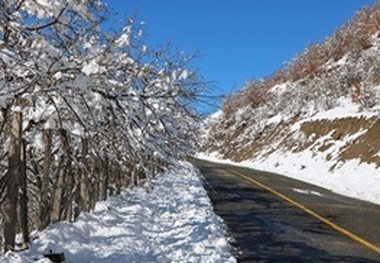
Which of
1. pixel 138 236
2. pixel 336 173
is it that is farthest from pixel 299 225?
pixel 336 173

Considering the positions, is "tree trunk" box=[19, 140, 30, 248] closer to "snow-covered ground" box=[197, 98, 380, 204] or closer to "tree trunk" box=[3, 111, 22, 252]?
"tree trunk" box=[3, 111, 22, 252]

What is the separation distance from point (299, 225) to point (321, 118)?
27588 mm

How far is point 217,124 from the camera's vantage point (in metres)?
71.6

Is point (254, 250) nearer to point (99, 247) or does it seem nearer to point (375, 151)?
point (99, 247)

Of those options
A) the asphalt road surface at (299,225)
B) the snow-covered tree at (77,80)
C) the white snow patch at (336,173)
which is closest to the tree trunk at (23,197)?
the snow-covered tree at (77,80)

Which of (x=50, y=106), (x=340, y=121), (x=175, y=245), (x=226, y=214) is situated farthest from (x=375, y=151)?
(x=50, y=106)

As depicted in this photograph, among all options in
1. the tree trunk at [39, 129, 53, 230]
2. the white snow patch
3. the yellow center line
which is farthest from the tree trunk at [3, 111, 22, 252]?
the white snow patch

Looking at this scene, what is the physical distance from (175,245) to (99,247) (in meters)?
1.42

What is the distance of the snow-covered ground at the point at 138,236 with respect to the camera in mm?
7992

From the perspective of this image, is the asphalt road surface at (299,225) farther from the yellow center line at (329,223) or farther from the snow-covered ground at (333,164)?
the snow-covered ground at (333,164)

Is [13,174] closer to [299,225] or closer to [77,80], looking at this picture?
[77,80]

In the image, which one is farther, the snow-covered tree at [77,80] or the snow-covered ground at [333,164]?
the snow-covered ground at [333,164]

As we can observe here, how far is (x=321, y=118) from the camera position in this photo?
125 ft

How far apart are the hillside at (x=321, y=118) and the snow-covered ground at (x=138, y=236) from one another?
3054mm
